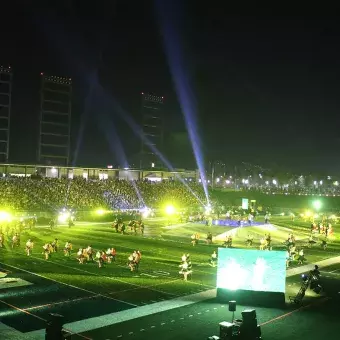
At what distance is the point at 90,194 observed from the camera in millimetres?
64500

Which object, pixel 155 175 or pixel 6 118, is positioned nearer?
pixel 6 118

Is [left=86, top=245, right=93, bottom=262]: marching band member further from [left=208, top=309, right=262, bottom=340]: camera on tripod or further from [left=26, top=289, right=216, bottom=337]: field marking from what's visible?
[left=208, top=309, right=262, bottom=340]: camera on tripod

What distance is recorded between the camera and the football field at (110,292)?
15125mm

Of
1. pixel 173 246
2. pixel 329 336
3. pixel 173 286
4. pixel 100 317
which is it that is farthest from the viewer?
pixel 173 246

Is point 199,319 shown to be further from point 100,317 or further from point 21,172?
point 21,172

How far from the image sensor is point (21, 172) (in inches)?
2692

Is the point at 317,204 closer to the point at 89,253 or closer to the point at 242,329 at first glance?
the point at 89,253

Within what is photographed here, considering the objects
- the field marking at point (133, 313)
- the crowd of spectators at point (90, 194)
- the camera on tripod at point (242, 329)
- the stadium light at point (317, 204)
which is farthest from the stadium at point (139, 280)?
the stadium light at point (317, 204)

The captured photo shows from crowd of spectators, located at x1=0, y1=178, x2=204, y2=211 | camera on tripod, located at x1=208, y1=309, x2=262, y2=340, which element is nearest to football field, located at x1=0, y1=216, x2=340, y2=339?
camera on tripod, located at x1=208, y1=309, x2=262, y2=340

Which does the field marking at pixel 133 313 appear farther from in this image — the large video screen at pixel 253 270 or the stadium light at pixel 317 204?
the stadium light at pixel 317 204

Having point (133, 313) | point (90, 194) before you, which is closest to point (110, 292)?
point (133, 313)

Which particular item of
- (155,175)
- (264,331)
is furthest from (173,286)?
(155,175)

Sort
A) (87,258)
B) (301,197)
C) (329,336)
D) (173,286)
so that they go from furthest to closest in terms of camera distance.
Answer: (301,197) → (87,258) → (173,286) → (329,336)

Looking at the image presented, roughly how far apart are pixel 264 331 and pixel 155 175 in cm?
7149
